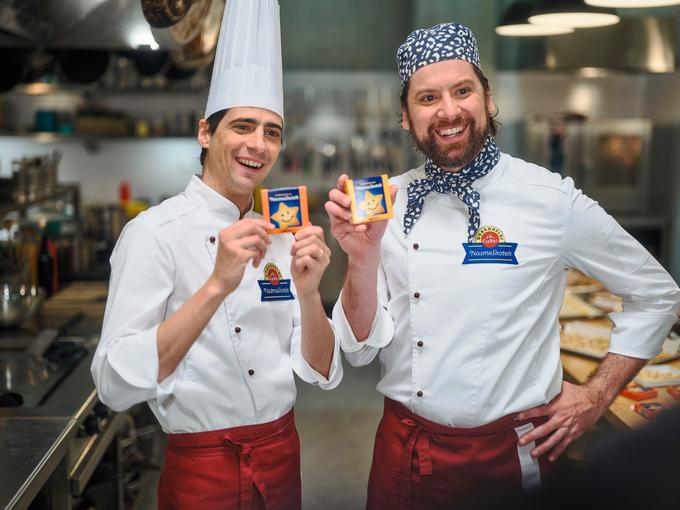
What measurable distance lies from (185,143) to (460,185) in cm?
593

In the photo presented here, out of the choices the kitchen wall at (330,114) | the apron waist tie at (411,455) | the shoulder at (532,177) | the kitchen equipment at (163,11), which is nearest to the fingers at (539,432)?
the apron waist tie at (411,455)

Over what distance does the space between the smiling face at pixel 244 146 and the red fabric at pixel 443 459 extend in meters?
0.73

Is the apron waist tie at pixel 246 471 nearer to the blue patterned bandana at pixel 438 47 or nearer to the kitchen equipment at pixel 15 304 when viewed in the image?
the blue patterned bandana at pixel 438 47

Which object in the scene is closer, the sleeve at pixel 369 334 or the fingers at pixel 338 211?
the fingers at pixel 338 211

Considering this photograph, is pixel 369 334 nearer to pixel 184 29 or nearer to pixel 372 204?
pixel 372 204

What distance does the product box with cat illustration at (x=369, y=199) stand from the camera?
1.80 metres

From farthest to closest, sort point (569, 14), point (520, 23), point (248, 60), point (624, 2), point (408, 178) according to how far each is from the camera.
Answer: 1. point (520, 23)
2. point (569, 14)
3. point (624, 2)
4. point (408, 178)
5. point (248, 60)

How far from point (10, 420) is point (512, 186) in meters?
1.63

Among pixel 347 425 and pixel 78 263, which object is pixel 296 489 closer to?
pixel 347 425

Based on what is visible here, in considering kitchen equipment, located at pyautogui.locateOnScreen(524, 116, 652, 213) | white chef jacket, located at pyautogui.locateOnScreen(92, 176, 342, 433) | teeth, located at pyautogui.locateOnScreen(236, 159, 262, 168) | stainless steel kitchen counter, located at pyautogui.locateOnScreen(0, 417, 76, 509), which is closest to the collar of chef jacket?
white chef jacket, located at pyautogui.locateOnScreen(92, 176, 342, 433)

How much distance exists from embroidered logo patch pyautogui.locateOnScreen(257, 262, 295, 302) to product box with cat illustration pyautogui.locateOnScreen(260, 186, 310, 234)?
0.78ft

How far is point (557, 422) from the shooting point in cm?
206

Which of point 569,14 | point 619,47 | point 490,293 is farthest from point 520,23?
point 490,293

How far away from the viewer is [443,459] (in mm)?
2057
